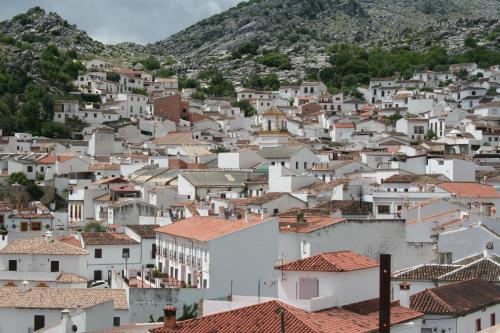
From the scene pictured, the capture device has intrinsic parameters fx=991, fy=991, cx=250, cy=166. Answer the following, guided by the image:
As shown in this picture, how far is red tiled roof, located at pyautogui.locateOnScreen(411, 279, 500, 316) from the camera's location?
27578 mm

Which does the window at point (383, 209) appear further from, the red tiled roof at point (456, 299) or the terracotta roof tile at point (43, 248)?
the red tiled roof at point (456, 299)

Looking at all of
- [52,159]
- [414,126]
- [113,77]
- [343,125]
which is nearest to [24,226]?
[52,159]

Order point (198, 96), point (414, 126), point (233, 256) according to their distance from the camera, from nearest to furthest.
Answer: point (233, 256) → point (414, 126) → point (198, 96)

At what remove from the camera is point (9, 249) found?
41.8 m

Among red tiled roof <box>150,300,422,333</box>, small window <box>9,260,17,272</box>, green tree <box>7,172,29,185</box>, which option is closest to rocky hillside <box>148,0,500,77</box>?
green tree <box>7,172,29,185</box>

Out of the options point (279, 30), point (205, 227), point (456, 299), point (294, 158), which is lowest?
point (456, 299)

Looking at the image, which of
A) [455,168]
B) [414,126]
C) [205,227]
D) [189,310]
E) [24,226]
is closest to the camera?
[189,310]

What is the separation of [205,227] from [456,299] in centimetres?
1382

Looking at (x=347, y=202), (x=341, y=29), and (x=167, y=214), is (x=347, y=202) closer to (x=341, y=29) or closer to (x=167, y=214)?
(x=167, y=214)

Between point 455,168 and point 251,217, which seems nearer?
point 251,217

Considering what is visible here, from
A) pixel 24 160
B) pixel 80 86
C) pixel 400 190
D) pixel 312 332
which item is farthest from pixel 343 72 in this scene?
→ pixel 312 332

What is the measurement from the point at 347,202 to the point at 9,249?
58.6 ft

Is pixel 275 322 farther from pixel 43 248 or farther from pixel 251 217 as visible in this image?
pixel 43 248

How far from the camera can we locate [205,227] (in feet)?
131
